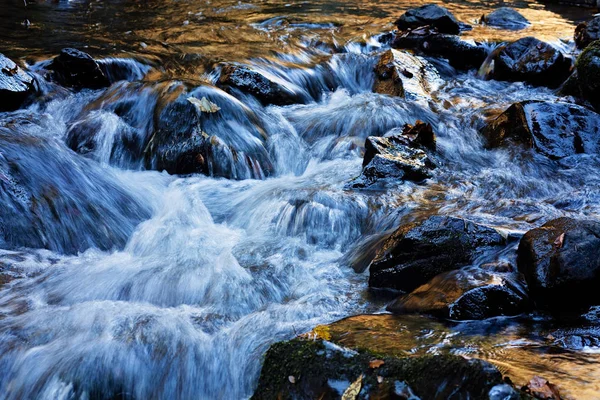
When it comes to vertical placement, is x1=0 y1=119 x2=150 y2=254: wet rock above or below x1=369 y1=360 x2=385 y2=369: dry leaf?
below

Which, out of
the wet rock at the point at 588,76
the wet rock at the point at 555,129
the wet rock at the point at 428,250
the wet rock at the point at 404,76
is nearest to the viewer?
the wet rock at the point at 428,250

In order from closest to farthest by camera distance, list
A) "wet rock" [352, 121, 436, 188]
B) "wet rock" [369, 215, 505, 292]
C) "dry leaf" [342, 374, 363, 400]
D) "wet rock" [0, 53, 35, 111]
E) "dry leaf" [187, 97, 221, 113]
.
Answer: "dry leaf" [342, 374, 363, 400] → "wet rock" [369, 215, 505, 292] → "wet rock" [352, 121, 436, 188] → "dry leaf" [187, 97, 221, 113] → "wet rock" [0, 53, 35, 111]

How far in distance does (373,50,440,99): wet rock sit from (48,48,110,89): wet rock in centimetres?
448

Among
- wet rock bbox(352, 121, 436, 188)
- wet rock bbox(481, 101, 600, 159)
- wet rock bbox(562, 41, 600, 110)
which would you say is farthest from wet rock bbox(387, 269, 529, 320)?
wet rock bbox(562, 41, 600, 110)

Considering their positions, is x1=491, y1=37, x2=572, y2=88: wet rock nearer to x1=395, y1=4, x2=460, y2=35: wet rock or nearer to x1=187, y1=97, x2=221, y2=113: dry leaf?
x1=395, y1=4, x2=460, y2=35: wet rock

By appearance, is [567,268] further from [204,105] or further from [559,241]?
[204,105]

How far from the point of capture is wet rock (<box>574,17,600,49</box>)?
1109 centimetres

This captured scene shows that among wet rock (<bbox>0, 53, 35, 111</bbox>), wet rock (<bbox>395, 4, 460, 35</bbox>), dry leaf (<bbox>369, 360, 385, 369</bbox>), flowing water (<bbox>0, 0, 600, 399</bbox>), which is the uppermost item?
wet rock (<bbox>395, 4, 460, 35</bbox>)

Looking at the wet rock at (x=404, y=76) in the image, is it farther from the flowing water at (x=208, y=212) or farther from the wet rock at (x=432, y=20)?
the wet rock at (x=432, y=20)

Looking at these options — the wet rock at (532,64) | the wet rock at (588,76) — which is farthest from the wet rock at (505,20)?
the wet rock at (588,76)

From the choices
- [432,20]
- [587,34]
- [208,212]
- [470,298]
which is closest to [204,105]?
[208,212]

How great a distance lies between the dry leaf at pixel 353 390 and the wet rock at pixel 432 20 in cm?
1146

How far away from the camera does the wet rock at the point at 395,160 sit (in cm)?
644

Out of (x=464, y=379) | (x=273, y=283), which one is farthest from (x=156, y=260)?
(x=464, y=379)
